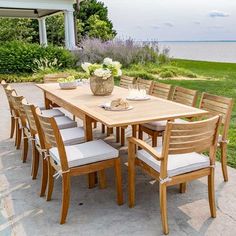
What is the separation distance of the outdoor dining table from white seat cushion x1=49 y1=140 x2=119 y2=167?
0.25m

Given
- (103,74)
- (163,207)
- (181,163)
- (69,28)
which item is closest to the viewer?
(163,207)

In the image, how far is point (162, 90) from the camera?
4051 millimetres

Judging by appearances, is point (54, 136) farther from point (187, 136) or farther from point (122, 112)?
point (187, 136)

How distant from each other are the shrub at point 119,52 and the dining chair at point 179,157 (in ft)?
28.4

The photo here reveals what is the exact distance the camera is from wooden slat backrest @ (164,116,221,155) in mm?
2129

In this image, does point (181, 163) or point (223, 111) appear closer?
point (181, 163)

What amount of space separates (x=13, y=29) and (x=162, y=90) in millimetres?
17605

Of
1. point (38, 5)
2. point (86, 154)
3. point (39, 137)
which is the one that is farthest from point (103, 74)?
point (38, 5)

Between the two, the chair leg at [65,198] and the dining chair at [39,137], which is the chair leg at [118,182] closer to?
the chair leg at [65,198]

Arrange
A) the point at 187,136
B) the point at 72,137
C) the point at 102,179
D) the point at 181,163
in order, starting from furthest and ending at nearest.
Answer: the point at 72,137, the point at 102,179, the point at 181,163, the point at 187,136

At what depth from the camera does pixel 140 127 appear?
12.2ft

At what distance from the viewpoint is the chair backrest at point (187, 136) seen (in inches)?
83.9

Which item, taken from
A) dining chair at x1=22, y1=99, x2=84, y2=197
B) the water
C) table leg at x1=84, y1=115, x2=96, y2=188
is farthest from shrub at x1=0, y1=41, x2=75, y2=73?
table leg at x1=84, y1=115, x2=96, y2=188

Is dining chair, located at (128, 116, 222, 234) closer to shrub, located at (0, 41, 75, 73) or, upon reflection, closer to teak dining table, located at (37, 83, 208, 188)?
teak dining table, located at (37, 83, 208, 188)
